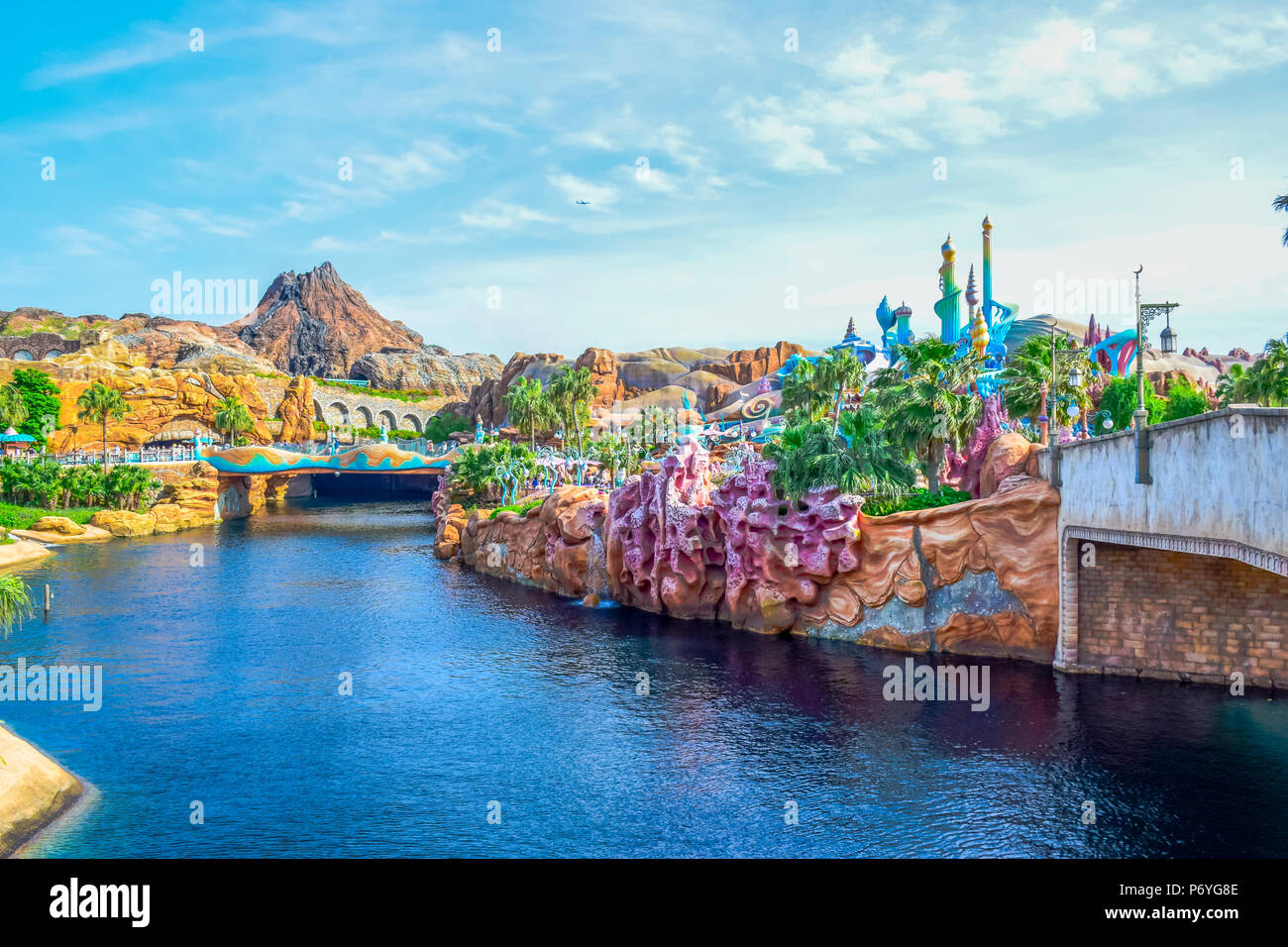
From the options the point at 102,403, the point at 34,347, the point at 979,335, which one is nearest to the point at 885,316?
the point at 979,335

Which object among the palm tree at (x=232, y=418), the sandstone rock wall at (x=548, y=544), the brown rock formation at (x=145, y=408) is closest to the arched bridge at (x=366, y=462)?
the palm tree at (x=232, y=418)

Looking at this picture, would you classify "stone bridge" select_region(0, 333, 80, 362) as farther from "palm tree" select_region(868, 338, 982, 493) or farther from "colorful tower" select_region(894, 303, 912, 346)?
"palm tree" select_region(868, 338, 982, 493)

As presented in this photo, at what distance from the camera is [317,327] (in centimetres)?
16850

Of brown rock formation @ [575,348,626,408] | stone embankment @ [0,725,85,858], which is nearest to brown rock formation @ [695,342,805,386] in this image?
brown rock formation @ [575,348,626,408]

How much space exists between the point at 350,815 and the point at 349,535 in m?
51.9

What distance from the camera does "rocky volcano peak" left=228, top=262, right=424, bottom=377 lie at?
545 feet

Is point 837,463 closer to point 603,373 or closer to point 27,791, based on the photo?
point 27,791

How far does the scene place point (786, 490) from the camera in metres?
31.2

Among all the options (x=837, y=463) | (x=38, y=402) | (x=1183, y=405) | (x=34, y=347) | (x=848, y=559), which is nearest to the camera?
(x=848, y=559)

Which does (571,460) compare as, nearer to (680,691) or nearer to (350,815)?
(680,691)

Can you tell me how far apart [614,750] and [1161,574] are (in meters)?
15.5

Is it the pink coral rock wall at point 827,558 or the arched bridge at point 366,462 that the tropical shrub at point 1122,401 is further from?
the arched bridge at point 366,462

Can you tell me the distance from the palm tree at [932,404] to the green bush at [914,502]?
584 mm
